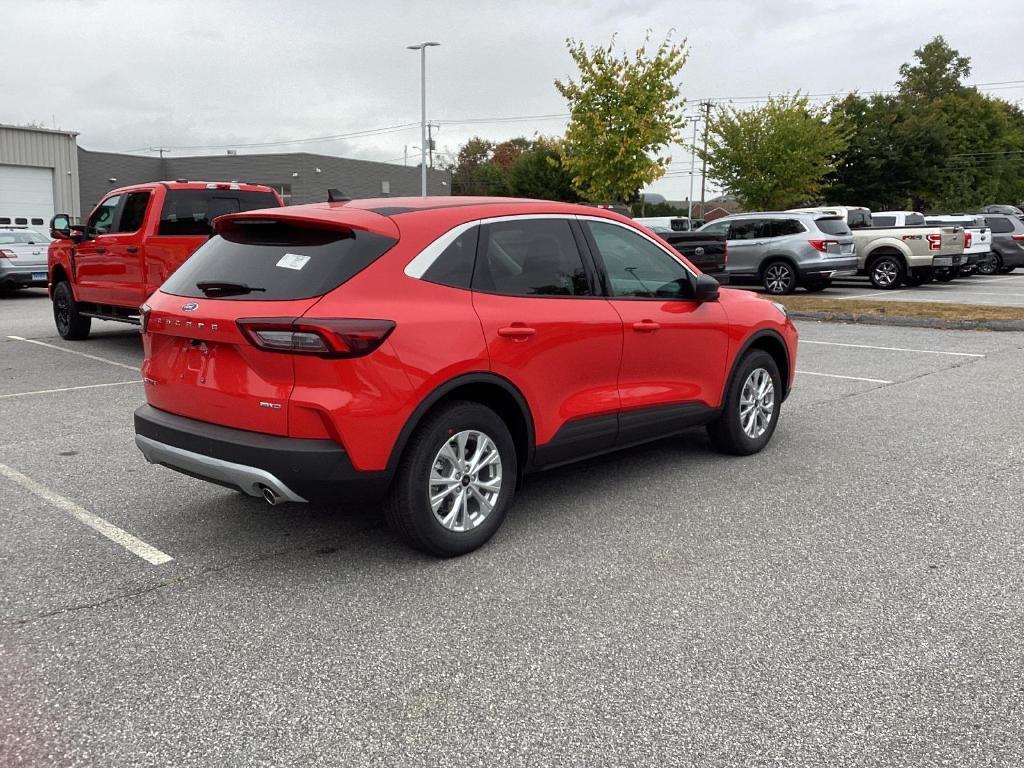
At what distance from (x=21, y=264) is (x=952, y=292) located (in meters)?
20.2

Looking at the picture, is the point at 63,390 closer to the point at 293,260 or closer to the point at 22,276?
the point at 293,260

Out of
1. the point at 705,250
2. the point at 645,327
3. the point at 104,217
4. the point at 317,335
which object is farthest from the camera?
the point at 705,250

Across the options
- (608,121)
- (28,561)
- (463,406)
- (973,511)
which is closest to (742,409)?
(973,511)

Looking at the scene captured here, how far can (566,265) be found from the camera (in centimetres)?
486

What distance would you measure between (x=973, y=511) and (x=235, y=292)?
3.96 metres

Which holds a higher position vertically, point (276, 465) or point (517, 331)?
point (517, 331)

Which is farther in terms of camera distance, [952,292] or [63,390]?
[952,292]

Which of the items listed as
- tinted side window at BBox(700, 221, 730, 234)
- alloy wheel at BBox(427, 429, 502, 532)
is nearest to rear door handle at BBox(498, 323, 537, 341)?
alloy wheel at BBox(427, 429, 502, 532)

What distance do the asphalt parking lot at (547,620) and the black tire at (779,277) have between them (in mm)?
13905

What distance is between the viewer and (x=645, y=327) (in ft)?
16.9

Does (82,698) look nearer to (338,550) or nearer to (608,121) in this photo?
(338,550)

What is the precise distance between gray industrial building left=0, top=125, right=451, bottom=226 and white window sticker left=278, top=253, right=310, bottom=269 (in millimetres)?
33140

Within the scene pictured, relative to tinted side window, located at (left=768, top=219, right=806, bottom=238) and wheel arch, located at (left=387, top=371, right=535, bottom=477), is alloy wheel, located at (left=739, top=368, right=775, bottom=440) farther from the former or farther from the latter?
tinted side window, located at (left=768, top=219, right=806, bottom=238)

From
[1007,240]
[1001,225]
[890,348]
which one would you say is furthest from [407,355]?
[1001,225]
